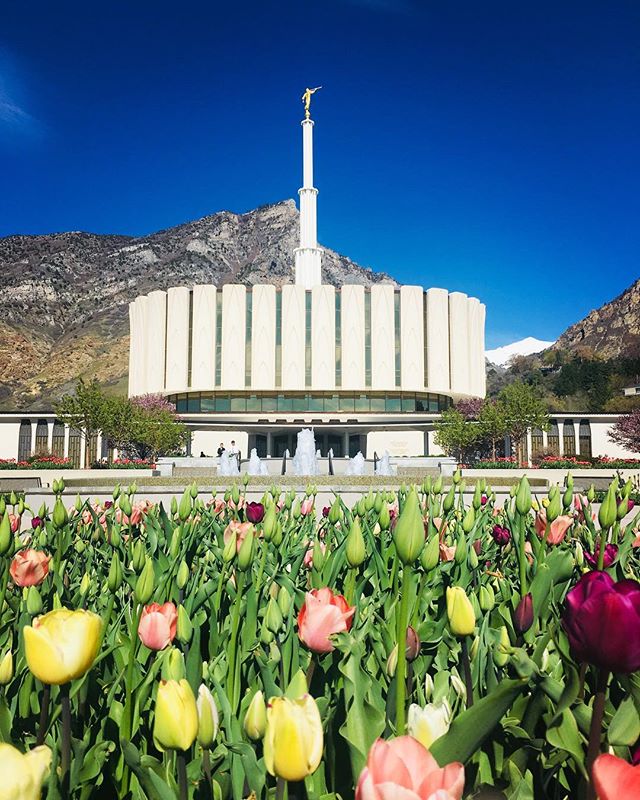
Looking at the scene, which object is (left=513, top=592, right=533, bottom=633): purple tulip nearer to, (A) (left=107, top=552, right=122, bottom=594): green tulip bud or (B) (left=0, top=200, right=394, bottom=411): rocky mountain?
(A) (left=107, top=552, right=122, bottom=594): green tulip bud

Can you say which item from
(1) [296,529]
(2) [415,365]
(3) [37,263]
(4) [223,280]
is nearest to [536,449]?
(2) [415,365]

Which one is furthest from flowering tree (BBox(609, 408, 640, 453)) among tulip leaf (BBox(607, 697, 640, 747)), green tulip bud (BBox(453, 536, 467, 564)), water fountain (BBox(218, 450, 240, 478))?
tulip leaf (BBox(607, 697, 640, 747))

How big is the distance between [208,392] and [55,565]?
195 ft

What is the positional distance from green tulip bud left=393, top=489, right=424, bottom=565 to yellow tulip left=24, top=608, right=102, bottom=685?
83cm

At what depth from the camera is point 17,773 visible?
1045 mm

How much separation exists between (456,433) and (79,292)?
145 m

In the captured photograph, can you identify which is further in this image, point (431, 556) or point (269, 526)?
point (269, 526)

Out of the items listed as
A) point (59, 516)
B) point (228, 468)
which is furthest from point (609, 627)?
point (228, 468)

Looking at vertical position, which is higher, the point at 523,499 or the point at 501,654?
the point at 523,499

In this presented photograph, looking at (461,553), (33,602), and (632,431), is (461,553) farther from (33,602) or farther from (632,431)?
(632,431)

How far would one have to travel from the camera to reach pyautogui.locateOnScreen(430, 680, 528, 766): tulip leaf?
123cm

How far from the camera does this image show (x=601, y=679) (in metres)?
1.32

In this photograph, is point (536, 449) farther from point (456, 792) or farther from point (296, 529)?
point (456, 792)

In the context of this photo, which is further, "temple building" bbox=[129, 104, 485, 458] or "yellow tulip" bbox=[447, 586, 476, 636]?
"temple building" bbox=[129, 104, 485, 458]
